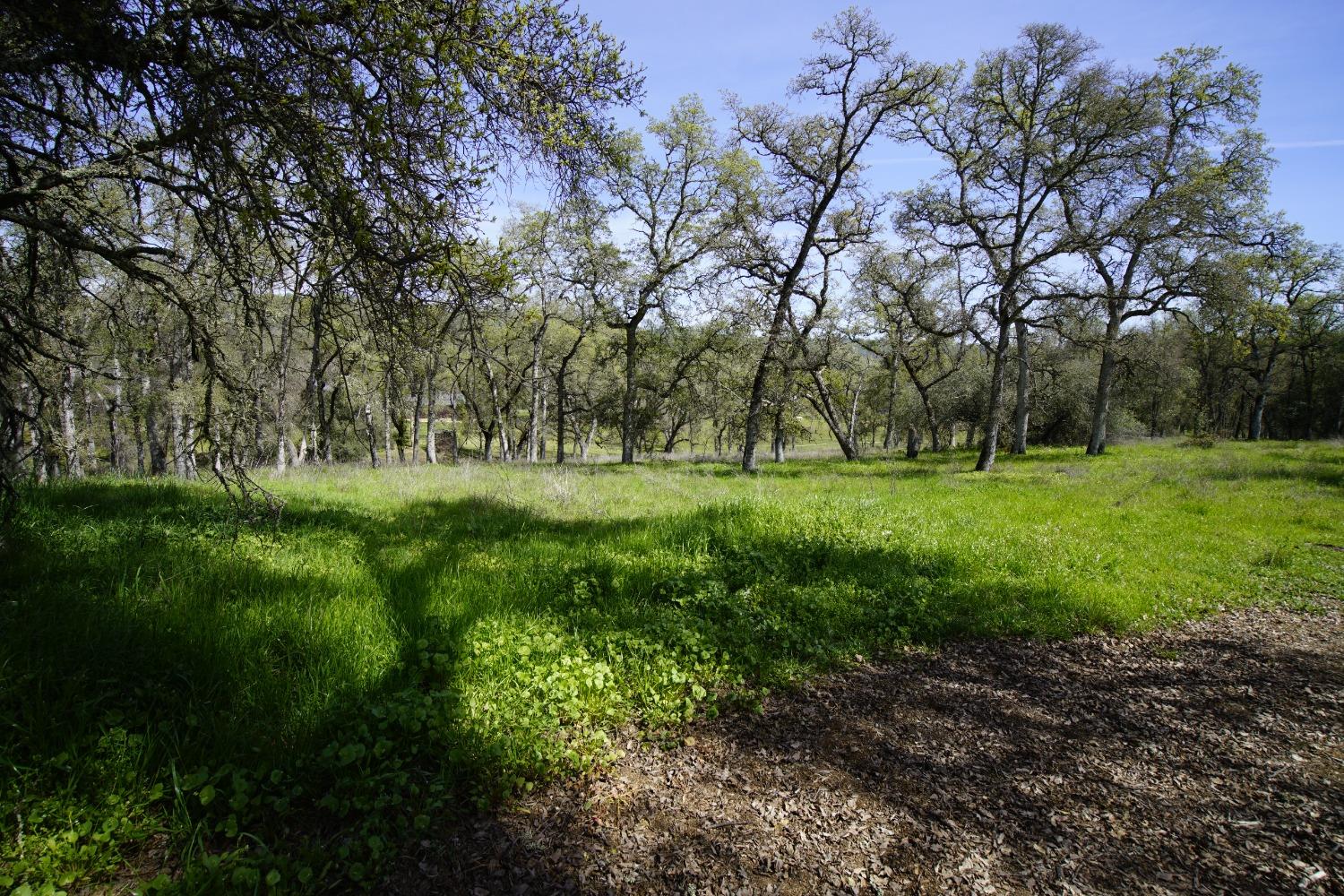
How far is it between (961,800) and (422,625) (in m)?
3.99

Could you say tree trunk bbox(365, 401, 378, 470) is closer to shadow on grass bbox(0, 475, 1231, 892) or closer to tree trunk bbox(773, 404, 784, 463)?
shadow on grass bbox(0, 475, 1231, 892)

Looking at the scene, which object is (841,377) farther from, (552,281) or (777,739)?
(777,739)

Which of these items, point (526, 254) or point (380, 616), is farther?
point (526, 254)

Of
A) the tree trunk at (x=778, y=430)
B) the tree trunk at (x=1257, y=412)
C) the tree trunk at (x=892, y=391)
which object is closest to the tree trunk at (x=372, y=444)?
the tree trunk at (x=778, y=430)

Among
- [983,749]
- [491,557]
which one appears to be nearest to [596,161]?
[491,557]

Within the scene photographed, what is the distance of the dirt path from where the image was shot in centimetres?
277

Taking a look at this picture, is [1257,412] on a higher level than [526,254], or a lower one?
lower

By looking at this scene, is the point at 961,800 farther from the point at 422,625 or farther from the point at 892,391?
the point at 892,391

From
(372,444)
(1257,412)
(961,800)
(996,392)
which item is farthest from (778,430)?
(1257,412)

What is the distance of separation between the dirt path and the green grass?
412 millimetres

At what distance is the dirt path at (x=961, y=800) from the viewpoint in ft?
9.08

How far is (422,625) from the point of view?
4.42 metres

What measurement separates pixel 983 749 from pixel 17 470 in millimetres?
9012

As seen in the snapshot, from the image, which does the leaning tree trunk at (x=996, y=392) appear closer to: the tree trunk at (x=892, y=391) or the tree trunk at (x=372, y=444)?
the tree trunk at (x=892, y=391)
